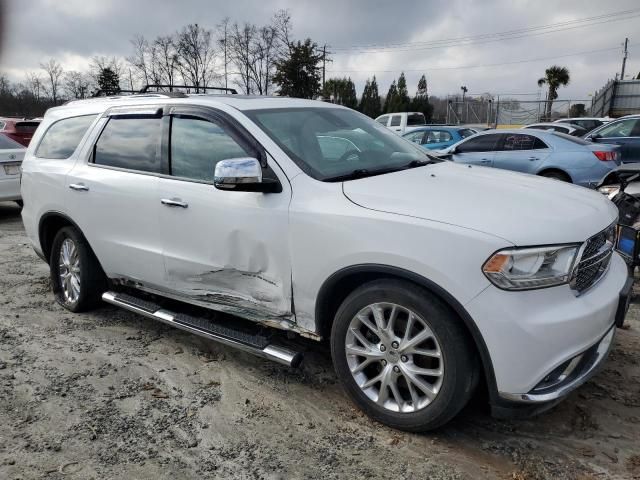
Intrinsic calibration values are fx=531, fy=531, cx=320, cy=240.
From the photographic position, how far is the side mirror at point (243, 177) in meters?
2.99

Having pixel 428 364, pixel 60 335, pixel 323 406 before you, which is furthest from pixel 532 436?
pixel 60 335

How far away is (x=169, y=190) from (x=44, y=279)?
3.07m

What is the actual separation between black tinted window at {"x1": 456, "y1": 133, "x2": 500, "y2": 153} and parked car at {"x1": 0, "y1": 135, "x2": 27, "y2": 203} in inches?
313

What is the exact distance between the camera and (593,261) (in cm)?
271

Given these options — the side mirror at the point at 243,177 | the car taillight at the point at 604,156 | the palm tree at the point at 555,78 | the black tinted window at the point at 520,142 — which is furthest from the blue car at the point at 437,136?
the palm tree at the point at 555,78

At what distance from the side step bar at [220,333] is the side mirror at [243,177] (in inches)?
36.7

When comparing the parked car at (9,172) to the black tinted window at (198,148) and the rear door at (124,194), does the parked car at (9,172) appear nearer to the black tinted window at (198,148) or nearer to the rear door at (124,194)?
the rear door at (124,194)

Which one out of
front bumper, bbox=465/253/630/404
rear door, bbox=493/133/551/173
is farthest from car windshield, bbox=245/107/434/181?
rear door, bbox=493/133/551/173

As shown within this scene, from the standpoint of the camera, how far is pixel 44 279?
5789 millimetres

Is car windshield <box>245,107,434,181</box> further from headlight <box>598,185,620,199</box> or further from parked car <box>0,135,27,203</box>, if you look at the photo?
parked car <box>0,135,27,203</box>

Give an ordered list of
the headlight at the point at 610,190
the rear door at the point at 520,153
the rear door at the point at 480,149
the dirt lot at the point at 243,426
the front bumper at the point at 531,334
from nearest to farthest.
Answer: the front bumper at the point at 531,334
the dirt lot at the point at 243,426
the headlight at the point at 610,190
the rear door at the point at 520,153
the rear door at the point at 480,149

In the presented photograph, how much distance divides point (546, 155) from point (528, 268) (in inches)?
297

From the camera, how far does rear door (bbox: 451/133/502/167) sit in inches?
389

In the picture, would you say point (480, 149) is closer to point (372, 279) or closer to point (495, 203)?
point (495, 203)
